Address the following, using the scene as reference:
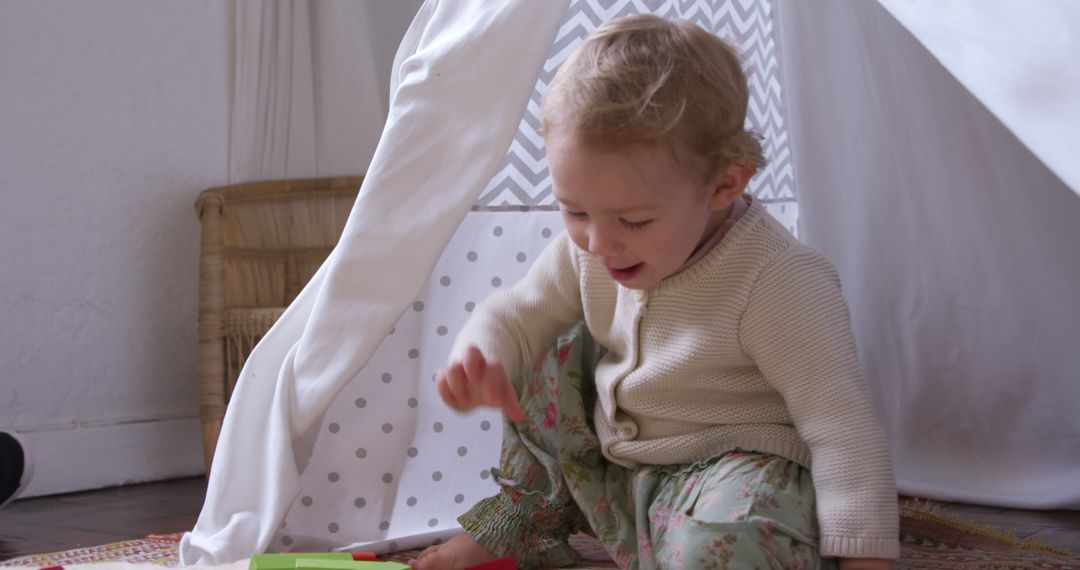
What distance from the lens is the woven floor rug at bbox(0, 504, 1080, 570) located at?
41.1 inches

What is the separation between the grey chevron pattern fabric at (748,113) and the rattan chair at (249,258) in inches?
23.6

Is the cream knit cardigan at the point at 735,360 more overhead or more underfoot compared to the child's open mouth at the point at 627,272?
more underfoot

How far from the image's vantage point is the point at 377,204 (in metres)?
1.04

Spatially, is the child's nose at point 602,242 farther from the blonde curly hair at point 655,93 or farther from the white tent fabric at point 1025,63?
the white tent fabric at point 1025,63

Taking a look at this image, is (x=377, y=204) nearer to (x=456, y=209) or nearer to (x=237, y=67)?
(x=456, y=209)

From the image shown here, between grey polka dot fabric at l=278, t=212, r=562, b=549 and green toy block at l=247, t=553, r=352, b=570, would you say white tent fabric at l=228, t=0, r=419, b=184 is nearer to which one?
grey polka dot fabric at l=278, t=212, r=562, b=549

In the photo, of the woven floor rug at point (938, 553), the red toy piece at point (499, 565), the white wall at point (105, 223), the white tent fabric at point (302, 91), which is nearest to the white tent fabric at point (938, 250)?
the woven floor rug at point (938, 553)

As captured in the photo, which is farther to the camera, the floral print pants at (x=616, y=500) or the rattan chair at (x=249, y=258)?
the rattan chair at (x=249, y=258)

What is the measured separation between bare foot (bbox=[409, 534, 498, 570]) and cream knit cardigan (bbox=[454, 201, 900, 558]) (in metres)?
0.15

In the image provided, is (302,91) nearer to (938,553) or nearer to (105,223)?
(105,223)

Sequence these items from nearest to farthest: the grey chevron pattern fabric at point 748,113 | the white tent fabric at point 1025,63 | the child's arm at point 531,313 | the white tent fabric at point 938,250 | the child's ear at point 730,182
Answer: the white tent fabric at point 1025,63 → the child's ear at point 730,182 → the child's arm at point 531,313 → the grey chevron pattern fabric at point 748,113 → the white tent fabric at point 938,250

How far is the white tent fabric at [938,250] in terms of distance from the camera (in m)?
1.38

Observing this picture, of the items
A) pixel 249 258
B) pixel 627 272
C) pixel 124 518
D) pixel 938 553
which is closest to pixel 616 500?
pixel 627 272

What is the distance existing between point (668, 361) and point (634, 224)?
142 mm
